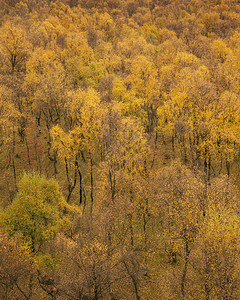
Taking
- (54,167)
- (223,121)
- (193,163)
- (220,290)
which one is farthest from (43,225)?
(223,121)

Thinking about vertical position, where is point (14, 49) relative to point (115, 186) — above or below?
above

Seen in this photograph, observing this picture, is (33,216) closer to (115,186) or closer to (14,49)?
(115,186)

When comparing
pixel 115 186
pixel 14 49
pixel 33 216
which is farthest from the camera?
pixel 14 49

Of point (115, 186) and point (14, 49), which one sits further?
point (14, 49)

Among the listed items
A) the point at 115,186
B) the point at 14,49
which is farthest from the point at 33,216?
the point at 14,49

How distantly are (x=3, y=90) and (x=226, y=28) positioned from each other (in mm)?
146840

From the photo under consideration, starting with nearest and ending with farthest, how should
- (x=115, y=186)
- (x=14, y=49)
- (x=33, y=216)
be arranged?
(x=33, y=216)
(x=115, y=186)
(x=14, y=49)

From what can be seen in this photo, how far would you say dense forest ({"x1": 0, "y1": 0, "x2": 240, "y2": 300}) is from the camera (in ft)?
108

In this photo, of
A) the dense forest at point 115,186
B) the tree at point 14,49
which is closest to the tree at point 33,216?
the dense forest at point 115,186

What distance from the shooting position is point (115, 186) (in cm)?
4628

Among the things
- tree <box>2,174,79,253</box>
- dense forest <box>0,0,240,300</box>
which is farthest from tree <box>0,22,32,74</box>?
tree <box>2,174,79,253</box>

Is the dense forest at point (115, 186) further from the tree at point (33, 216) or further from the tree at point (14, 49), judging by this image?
the tree at point (14, 49)

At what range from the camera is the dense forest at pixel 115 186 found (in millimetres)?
32969

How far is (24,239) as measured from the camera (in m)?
39.5
